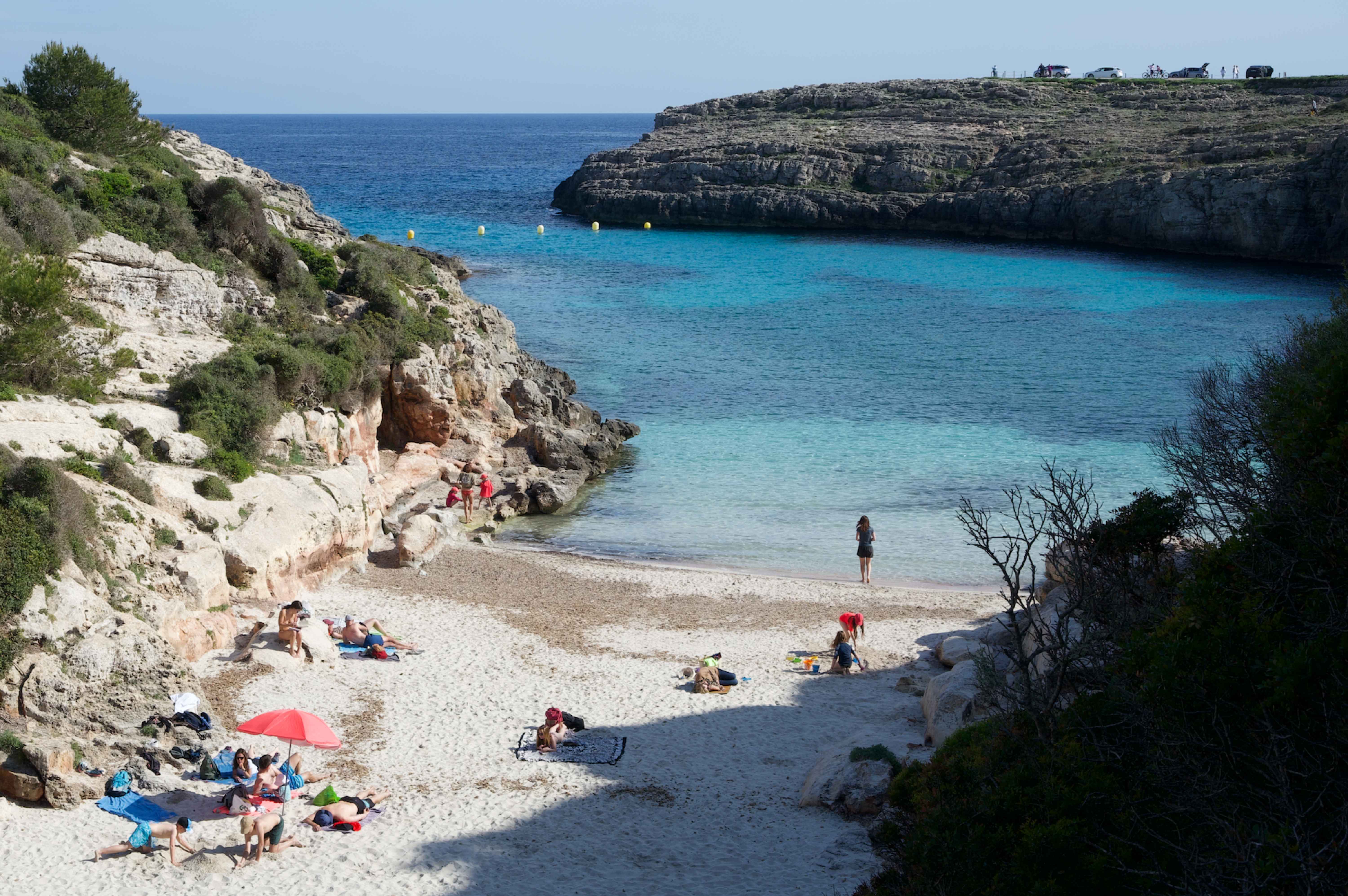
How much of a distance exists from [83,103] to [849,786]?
2989 cm

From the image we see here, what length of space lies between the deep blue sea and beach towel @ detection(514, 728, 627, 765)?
30.2 ft

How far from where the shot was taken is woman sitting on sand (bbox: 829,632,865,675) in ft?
57.5

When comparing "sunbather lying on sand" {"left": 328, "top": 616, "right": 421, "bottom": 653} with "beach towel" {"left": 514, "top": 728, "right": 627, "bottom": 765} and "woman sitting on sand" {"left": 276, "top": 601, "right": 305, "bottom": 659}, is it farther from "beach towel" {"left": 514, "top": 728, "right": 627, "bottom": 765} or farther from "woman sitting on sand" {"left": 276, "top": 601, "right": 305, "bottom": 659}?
"beach towel" {"left": 514, "top": 728, "right": 627, "bottom": 765}

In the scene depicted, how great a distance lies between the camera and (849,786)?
12781mm

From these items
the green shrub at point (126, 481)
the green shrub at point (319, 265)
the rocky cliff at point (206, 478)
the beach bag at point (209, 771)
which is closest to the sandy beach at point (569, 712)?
the beach bag at point (209, 771)

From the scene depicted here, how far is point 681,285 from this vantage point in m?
57.2

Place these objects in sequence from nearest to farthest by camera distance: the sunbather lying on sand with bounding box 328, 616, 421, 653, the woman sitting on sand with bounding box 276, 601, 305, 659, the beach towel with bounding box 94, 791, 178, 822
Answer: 1. the beach towel with bounding box 94, 791, 178, 822
2. the woman sitting on sand with bounding box 276, 601, 305, 659
3. the sunbather lying on sand with bounding box 328, 616, 421, 653

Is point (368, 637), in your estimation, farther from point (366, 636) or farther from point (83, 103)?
point (83, 103)

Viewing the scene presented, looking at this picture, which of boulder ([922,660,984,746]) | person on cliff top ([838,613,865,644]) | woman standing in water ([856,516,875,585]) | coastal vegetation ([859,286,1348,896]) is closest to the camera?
coastal vegetation ([859,286,1348,896])

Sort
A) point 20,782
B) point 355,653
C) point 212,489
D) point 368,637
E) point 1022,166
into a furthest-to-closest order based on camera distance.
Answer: point 1022,166, point 212,489, point 368,637, point 355,653, point 20,782

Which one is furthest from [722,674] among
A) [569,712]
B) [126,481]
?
[126,481]

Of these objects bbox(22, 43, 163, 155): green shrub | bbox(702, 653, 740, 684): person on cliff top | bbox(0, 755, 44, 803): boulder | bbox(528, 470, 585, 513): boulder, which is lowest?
bbox(702, 653, 740, 684): person on cliff top

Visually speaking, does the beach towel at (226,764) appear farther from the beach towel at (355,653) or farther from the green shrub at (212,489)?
the green shrub at (212,489)

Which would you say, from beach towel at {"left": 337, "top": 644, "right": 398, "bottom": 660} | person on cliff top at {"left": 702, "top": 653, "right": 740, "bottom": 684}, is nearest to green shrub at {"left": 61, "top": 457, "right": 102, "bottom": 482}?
beach towel at {"left": 337, "top": 644, "right": 398, "bottom": 660}
